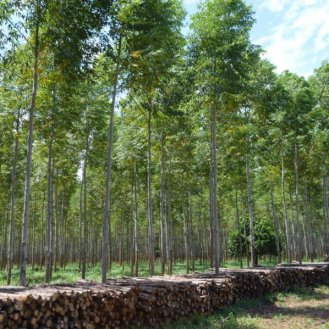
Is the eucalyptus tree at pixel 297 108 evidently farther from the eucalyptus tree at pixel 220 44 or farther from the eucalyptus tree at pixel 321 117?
the eucalyptus tree at pixel 220 44

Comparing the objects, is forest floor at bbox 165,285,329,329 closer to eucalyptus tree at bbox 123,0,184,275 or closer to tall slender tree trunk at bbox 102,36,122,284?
tall slender tree trunk at bbox 102,36,122,284

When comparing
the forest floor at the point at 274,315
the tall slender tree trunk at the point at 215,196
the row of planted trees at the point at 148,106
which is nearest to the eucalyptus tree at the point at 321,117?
the row of planted trees at the point at 148,106

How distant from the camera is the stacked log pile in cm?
630

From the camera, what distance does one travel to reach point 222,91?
14.5 m

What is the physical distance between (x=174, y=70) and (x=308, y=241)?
23.7m

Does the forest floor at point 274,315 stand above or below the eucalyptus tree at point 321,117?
below

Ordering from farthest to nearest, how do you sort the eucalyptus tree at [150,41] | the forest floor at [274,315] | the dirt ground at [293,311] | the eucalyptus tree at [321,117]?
the eucalyptus tree at [321,117]
the eucalyptus tree at [150,41]
the dirt ground at [293,311]
the forest floor at [274,315]

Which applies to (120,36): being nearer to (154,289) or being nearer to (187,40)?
(187,40)

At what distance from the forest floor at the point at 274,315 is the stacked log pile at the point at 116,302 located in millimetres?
369

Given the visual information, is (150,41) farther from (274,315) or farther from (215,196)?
(274,315)

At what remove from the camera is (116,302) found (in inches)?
316

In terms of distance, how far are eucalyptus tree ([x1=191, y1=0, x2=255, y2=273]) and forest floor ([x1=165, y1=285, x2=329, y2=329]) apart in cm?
228

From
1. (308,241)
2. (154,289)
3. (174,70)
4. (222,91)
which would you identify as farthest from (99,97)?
(308,241)

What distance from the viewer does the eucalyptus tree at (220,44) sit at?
46.9 feet
